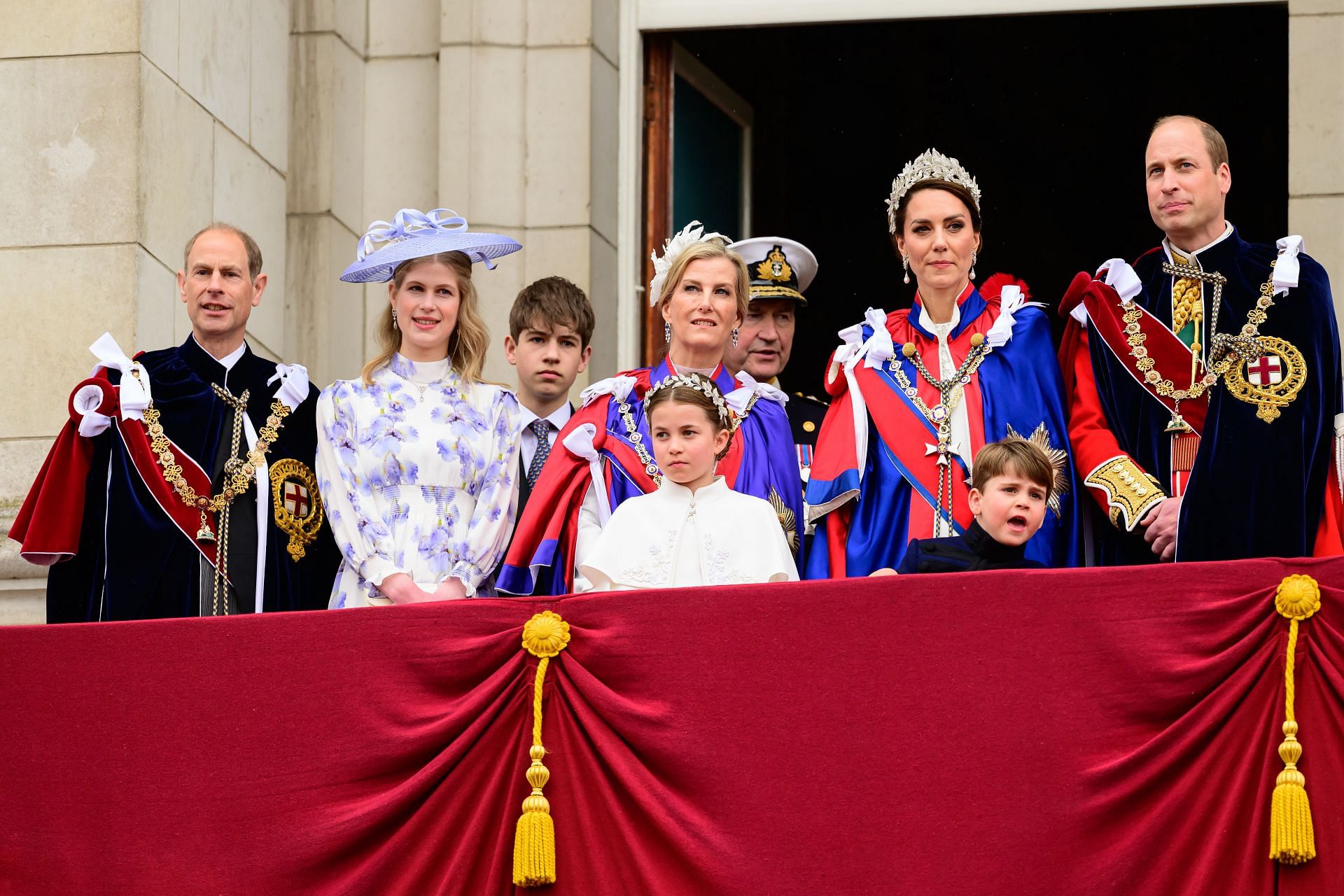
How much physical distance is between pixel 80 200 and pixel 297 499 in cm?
194

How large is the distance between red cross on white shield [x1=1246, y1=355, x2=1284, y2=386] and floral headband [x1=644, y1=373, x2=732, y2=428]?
4.52 feet

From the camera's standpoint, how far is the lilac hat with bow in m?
6.36

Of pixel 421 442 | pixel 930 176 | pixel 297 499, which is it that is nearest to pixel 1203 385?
pixel 930 176

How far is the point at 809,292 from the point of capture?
13453 mm

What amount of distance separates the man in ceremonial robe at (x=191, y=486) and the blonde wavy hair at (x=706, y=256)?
114 cm

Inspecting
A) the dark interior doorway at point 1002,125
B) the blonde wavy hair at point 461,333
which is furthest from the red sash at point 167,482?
the dark interior doorway at point 1002,125

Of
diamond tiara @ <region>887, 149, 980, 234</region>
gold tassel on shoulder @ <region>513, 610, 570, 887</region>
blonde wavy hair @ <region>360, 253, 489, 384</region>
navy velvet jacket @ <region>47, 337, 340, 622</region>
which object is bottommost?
gold tassel on shoulder @ <region>513, 610, 570, 887</region>

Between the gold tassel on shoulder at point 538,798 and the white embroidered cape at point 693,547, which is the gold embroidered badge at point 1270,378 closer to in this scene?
the white embroidered cape at point 693,547

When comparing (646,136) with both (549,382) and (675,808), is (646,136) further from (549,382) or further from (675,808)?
(675,808)

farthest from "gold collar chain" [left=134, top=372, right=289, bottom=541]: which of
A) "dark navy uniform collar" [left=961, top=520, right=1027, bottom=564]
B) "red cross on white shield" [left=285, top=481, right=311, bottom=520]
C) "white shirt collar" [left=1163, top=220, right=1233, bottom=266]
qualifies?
"white shirt collar" [left=1163, top=220, right=1233, bottom=266]

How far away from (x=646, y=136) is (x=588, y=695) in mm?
4424

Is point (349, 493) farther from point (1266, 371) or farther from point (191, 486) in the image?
point (1266, 371)

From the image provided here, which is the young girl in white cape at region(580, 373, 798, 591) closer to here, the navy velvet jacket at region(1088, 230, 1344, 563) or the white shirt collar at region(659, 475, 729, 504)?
the white shirt collar at region(659, 475, 729, 504)

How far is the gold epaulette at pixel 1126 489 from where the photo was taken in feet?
18.5
